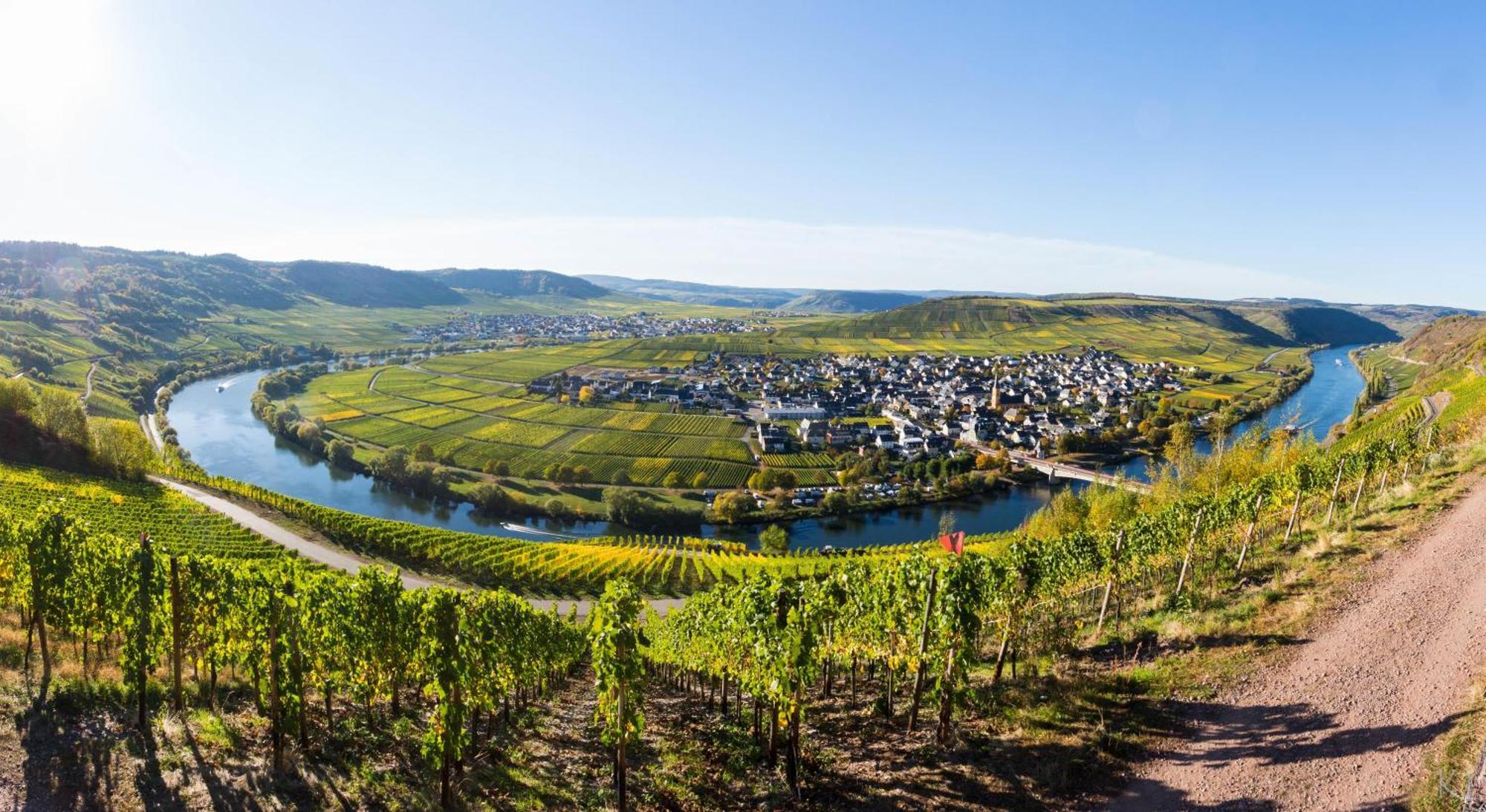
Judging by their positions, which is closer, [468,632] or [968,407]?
[468,632]

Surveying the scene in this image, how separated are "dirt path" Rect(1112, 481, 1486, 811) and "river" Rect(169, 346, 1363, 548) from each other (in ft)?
191

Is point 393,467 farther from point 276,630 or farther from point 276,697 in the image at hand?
point 276,697

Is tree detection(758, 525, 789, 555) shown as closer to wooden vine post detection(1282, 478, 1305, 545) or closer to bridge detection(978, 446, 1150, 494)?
wooden vine post detection(1282, 478, 1305, 545)

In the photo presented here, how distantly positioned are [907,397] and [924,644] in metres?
141

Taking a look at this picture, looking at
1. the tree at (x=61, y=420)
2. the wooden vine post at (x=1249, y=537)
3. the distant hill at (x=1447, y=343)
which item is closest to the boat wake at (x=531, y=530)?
the tree at (x=61, y=420)

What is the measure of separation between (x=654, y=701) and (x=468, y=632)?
13.6 metres

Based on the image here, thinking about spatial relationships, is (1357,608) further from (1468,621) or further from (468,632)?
(468,632)

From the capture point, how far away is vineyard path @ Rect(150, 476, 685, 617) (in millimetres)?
48000

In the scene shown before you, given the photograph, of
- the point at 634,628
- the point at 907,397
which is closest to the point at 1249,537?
the point at 634,628

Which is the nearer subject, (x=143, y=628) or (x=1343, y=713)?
(x=1343, y=713)

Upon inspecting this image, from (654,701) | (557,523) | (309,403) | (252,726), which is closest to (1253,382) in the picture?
(557,523)

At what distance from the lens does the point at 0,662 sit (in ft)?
64.2

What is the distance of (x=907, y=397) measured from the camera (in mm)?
151875

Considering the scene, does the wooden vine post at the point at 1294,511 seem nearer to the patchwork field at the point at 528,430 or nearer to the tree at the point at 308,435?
the patchwork field at the point at 528,430
